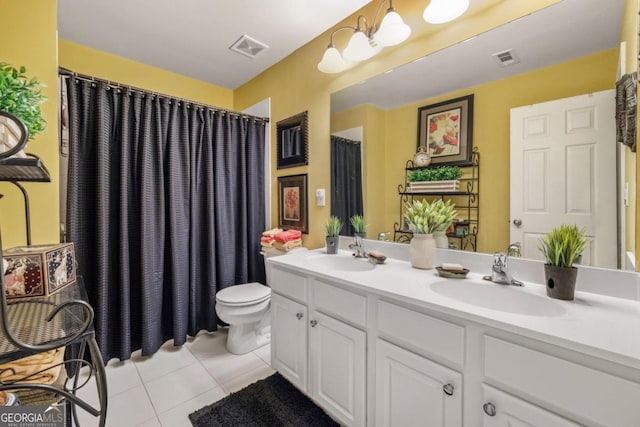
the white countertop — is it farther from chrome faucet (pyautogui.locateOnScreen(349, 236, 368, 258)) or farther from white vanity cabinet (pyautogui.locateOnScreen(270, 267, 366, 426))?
chrome faucet (pyautogui.locateOnScreen(349, 236, 368, 258))

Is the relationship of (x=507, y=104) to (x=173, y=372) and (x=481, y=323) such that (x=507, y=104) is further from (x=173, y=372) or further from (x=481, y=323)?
(x=173, y=372)

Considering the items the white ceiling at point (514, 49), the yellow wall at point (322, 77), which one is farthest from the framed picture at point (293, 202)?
the white ceiling at point (514, 49)

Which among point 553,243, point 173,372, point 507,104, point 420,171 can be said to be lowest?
point 173,372

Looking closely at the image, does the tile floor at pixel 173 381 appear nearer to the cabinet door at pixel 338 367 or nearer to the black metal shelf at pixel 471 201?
the cabinet door at pixel 338 367

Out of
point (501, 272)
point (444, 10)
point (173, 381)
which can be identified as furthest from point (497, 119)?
point (173, 381)

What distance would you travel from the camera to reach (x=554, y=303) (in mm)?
955

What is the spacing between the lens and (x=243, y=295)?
6.63ft

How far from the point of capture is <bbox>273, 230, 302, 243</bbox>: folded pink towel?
A: 2.14 m

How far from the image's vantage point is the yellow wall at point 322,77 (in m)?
1.33

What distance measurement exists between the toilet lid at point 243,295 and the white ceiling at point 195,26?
6.40ft

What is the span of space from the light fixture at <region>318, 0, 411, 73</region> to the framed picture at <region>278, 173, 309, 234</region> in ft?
2.76

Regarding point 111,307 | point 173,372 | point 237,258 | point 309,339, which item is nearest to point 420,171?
point 309,339

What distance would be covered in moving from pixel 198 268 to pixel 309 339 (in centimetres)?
129

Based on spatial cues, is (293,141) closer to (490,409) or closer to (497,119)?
(497,119)
